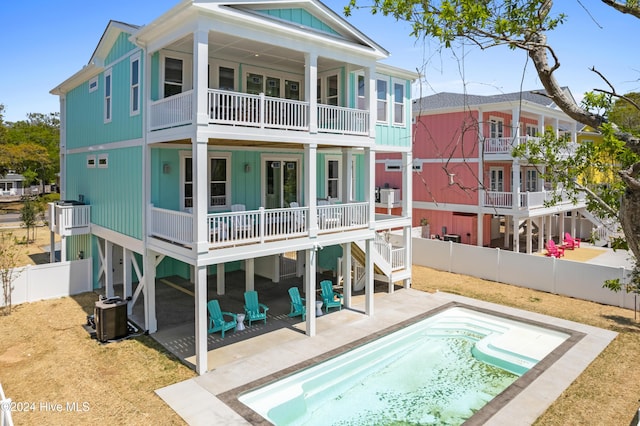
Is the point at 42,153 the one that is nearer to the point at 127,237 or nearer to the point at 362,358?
the point at 127,237

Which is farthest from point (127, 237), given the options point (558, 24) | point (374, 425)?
point (558, 24)

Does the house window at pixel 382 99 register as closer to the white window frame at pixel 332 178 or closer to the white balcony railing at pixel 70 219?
the white window frame at pixel 332 178

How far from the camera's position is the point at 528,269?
18203 millimetres

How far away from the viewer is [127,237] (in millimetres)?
13906

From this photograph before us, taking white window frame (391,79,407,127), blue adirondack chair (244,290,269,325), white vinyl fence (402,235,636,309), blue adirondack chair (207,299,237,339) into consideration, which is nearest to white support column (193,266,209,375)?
blue adirondack chair (207,299,237,339)

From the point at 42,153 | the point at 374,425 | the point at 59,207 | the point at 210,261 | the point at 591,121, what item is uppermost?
the point at 42,153

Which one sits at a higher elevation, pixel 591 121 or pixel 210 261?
pixel 591 121

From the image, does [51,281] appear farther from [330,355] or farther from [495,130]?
[495,130]

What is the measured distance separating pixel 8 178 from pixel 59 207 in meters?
71.3

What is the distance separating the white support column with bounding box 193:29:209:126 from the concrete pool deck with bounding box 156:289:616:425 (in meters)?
6.06

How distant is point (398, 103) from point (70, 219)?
45.5 ft

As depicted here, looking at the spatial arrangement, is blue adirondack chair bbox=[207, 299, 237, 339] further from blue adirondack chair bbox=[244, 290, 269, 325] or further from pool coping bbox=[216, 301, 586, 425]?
pool coping bbox=[216, 301, 586, 425]

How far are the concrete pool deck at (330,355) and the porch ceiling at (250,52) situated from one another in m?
8.42

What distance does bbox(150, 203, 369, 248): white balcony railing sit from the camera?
11039 mm
